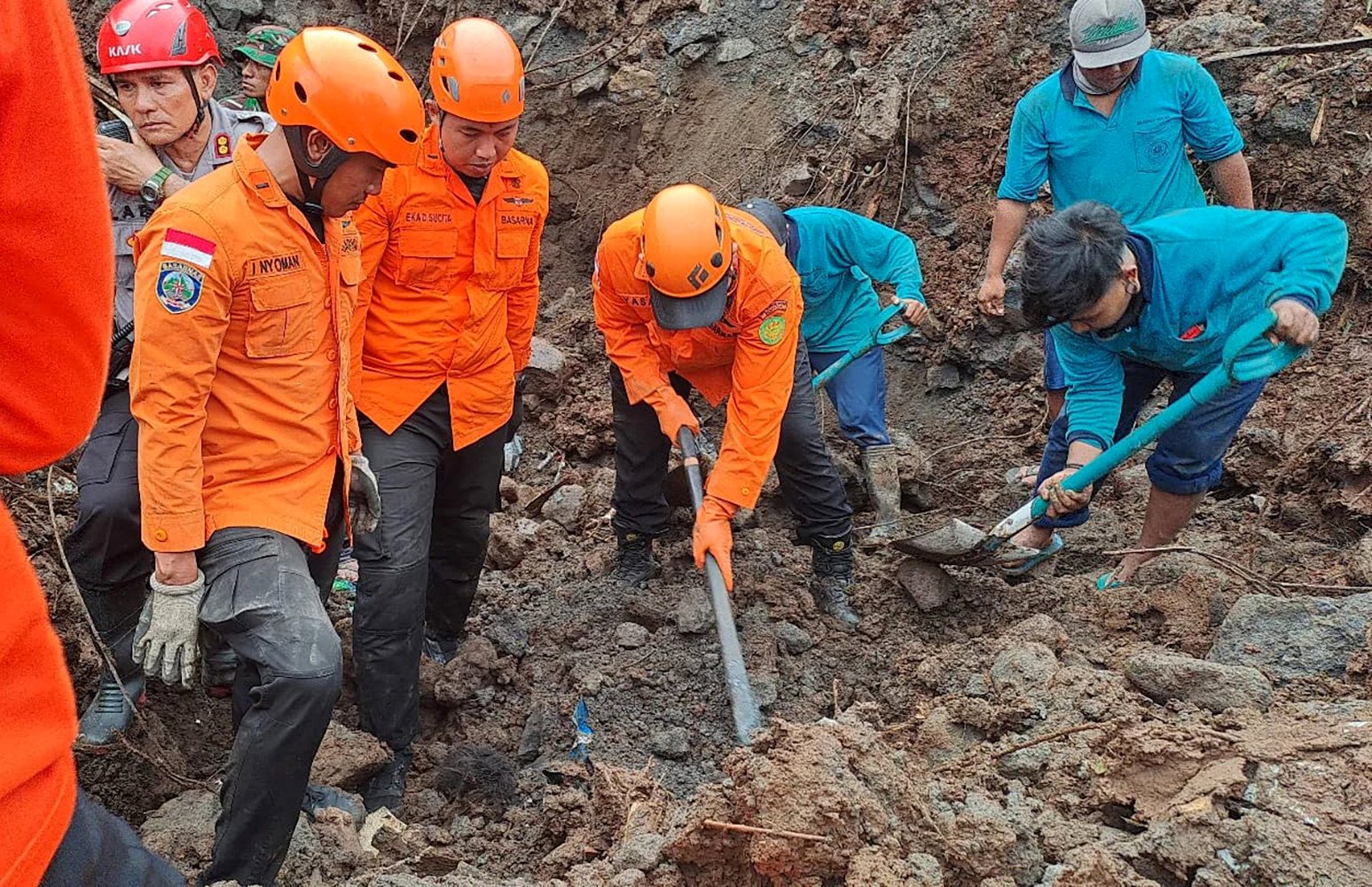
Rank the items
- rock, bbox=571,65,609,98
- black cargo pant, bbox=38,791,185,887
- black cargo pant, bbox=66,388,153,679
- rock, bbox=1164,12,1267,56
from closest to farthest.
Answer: black cargo pant, bbox=38,791,185,887
black cargo pant, bbox=66,388,153,679
rock, bbox=1164,12,1267,56
rock, bbox=571,65,609,98

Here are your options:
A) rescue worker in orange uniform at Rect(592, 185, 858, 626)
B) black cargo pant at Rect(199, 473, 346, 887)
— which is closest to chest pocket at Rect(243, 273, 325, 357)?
black cargo pant at Rect(199, 473, 346, 887)

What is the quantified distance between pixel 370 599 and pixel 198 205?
1.30 m

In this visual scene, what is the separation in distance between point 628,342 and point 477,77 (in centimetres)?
125

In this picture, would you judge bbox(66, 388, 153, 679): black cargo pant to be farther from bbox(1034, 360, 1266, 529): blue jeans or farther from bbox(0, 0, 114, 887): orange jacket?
bbox(1034, 360, 1266, 529): blue jeans

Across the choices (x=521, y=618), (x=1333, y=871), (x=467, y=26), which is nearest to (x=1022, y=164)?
(x=467, y=26)

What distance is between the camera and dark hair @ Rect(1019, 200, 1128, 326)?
11.1 feet

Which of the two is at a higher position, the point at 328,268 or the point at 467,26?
the point at 467,26

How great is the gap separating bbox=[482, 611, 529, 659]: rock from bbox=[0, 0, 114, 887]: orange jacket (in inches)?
115

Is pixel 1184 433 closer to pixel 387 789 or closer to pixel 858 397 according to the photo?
pixel 858 397

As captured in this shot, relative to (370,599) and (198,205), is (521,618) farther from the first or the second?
(198,205)

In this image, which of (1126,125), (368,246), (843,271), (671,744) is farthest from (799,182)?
(671,744)

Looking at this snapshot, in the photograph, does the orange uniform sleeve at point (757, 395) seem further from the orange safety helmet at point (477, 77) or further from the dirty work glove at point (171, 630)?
the dirty work glove at point (171, 630)

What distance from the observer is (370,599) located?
334cm

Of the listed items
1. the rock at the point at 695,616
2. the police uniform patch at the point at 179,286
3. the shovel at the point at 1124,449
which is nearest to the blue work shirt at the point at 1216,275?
the shovel at the point at 1124,449
